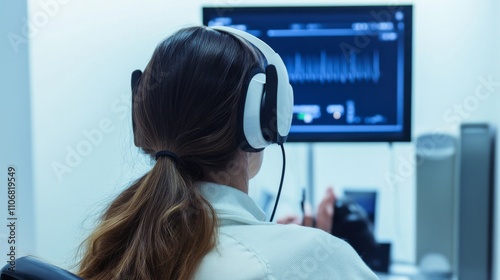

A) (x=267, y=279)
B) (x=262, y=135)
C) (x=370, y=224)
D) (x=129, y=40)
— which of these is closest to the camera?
(x=267, y=279)

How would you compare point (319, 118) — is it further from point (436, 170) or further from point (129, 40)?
point (129, 40)

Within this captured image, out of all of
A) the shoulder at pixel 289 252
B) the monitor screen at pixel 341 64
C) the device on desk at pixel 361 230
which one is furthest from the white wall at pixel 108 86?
the shoulder at pixel 289 252

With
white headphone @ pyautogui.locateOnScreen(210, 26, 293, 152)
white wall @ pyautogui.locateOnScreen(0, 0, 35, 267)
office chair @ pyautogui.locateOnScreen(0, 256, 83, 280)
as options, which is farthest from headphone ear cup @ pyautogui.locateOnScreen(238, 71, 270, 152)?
white wall @ pyautogui.locateOnScreen(0, 0, 35, 267)

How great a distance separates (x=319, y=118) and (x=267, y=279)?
3.41ft

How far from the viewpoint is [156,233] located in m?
0.77

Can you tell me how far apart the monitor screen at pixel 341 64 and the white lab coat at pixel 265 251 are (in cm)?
91

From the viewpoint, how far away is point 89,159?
202 cm

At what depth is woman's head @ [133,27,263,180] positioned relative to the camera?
800 millimetres

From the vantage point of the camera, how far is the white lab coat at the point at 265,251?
2.44 feet

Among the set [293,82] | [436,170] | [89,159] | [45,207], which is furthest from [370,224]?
[45,207]

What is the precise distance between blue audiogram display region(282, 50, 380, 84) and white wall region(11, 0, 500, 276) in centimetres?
41

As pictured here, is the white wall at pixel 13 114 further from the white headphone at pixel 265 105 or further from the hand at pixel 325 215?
the hand at pixel 325 215

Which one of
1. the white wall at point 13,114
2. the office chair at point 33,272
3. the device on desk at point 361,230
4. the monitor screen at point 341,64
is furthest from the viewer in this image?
the device on desk at point 361,230

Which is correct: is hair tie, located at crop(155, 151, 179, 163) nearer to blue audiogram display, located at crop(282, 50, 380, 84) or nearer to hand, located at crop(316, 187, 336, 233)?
blue audiogram display, located at crop(282, 50, 380, 84)
